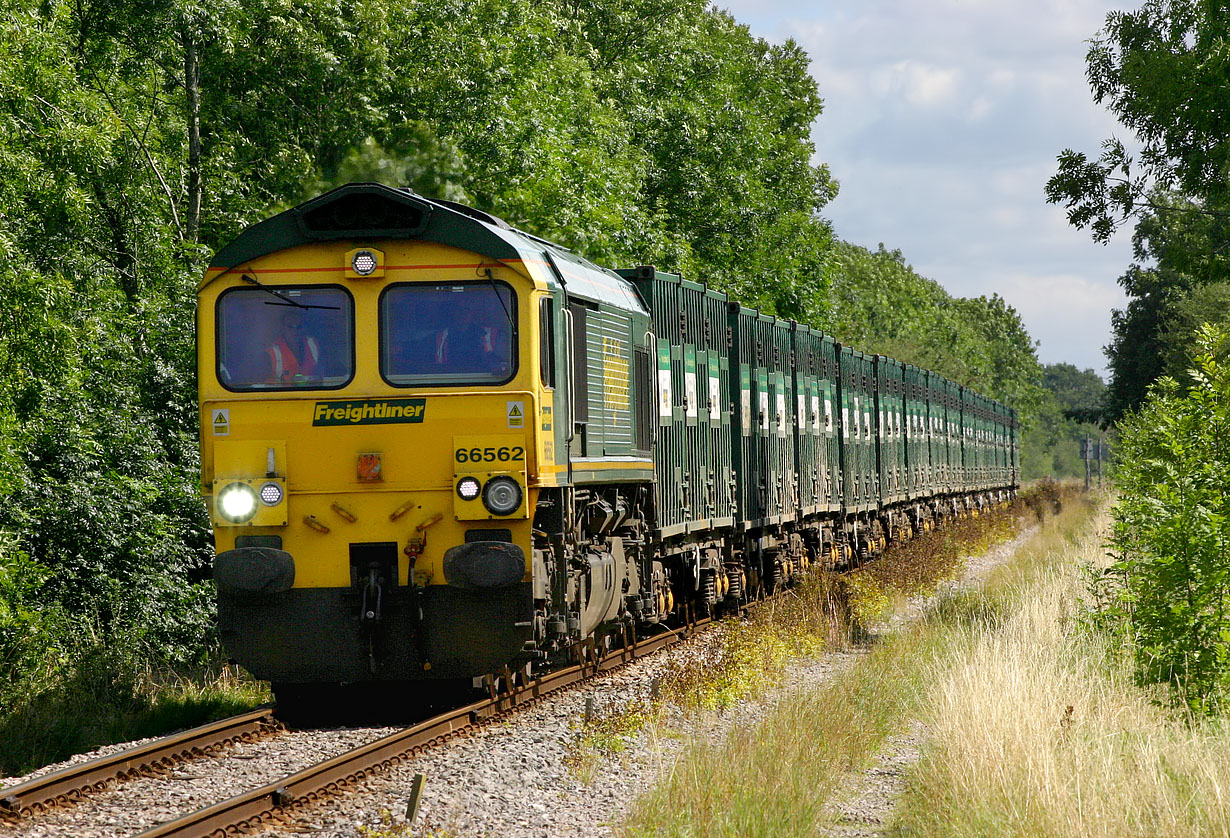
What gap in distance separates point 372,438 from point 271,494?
0.77 m

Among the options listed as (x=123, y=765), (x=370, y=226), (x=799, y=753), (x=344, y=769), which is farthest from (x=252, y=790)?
(x=370, y=226)

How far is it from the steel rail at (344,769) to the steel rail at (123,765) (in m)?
0.94

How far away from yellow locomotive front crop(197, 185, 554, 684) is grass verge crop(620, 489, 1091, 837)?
1974 millimetres

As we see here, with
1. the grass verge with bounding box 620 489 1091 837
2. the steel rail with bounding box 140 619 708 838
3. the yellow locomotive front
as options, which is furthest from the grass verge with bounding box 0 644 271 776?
the grass verge with bounding box 620 489 1091 837

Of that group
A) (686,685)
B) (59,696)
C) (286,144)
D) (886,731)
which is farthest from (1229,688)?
(286,144)

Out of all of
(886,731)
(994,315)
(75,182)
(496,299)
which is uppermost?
(994,315)

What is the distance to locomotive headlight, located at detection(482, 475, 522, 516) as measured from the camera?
9250mm

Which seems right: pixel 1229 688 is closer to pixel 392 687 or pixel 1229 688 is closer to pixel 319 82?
pixel 392 687

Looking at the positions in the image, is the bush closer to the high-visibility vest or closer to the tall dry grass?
the tall dry grass

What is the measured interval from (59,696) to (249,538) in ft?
12.3

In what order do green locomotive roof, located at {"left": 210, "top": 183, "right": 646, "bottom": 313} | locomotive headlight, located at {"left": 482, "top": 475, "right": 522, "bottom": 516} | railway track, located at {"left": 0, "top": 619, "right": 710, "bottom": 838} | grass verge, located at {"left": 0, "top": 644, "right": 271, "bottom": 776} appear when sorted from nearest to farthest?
railway track, located at {"left": 0, "top": 619, "right": 710, "bottom": 838} → locomotive headlight, located at {"left": 482, "top": 475, "right": 522, "bottom": 516} → green locomotive roof, located at {"left": 210, "top": 183, "right": 646, "bottom": 313} → grass verge, located at {"left": 0, "top": 644, "right": 271, "bottom": 776}

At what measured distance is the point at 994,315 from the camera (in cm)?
11362

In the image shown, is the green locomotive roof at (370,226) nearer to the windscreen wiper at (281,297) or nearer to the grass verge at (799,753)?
the windscreen wiper at (281,297)

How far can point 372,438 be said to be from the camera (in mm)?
9492
